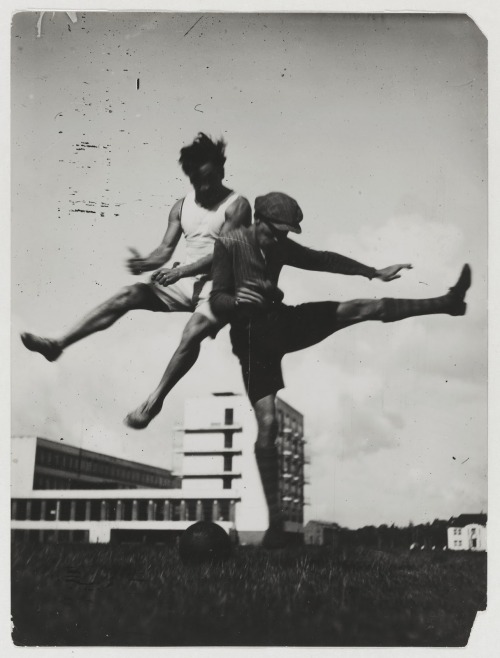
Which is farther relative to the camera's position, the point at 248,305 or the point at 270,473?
the point at 248,305

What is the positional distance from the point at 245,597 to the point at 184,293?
8.19 ft

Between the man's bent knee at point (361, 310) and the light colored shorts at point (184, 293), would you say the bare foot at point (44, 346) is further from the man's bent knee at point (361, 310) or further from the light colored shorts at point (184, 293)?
the man's bent knee at point (361, 310)

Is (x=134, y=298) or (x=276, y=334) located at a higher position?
(x=134, y=298)

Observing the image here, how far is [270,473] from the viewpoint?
8109 millimetres

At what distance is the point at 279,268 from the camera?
8.35 meters

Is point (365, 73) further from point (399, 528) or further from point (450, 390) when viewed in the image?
point (399, 528)

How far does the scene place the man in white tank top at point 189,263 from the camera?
8344 mm

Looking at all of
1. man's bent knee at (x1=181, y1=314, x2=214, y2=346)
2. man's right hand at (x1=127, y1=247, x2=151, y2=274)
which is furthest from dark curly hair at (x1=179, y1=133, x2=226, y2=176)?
man's bent knee at (x1=181, y1=314, x2=214, y2=346)

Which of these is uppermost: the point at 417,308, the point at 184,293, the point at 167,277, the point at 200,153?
the point at 200,153

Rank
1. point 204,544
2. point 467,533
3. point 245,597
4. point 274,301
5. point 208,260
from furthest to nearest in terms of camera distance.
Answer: point 208,260, point 274,301, point 467,533, point 204,544, point 245,597

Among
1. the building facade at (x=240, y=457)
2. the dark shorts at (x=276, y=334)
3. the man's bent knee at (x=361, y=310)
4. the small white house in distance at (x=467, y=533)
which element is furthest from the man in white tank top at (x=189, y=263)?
the small white house in distance at (x=467, y=533)

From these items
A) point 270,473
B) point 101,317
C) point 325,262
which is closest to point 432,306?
point 325,262

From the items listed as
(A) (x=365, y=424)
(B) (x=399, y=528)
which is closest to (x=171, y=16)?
(A) (x=365, y=424)

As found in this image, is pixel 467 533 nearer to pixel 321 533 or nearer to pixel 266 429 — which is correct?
pixel 321 533
